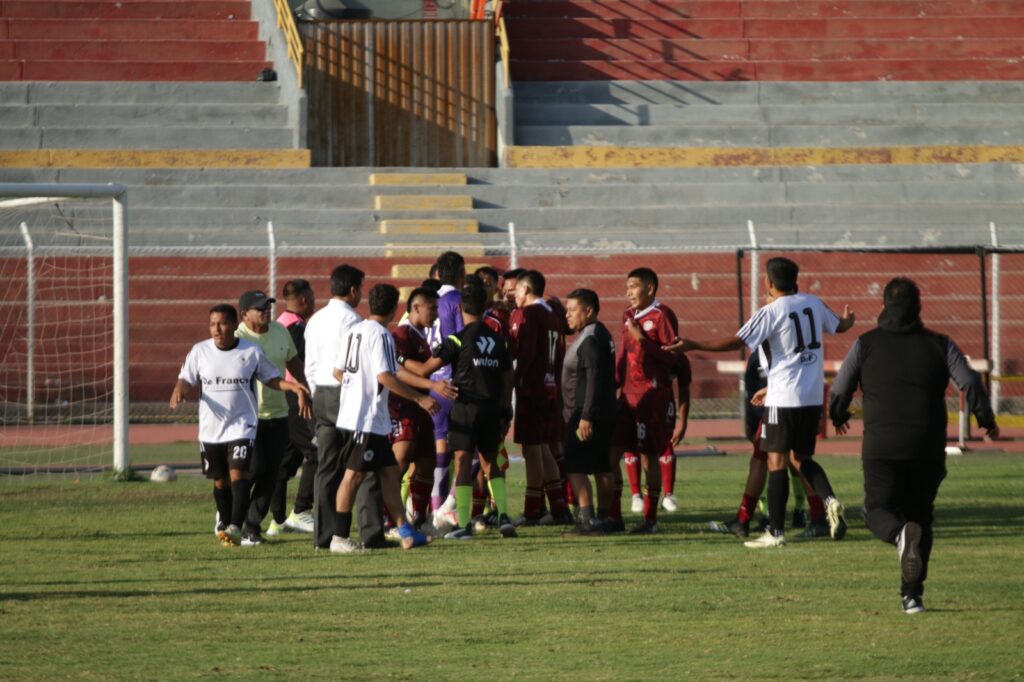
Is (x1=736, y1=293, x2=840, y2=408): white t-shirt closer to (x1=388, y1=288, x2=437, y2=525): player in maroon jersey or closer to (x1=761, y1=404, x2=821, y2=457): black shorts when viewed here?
(x1=761, y1=404, x2=821, y2=457): black shorts

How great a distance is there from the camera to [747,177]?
25.5 m

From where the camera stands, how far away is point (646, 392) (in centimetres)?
1241

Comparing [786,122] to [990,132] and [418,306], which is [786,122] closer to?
[990,132]

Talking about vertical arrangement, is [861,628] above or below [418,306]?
below

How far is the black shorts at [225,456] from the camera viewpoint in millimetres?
11383

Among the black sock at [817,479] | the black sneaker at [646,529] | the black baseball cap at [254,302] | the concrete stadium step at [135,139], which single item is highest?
the concrete stadium step at [135,139]

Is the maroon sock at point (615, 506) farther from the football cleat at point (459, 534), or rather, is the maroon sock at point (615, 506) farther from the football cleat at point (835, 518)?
the football cleat at point (835, 518)

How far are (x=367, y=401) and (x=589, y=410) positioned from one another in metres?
1.71

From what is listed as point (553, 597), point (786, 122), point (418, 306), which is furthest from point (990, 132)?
point (553, 597)

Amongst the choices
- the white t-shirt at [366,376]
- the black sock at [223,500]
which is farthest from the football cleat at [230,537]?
the white t-shirt at [366,376]

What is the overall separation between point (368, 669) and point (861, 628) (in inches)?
103

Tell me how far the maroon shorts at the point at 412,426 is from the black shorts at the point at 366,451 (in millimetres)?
846

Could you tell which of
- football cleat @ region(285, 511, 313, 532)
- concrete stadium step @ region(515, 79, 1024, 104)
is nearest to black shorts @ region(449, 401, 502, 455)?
football cleat @ region(285, 511, 313, 532)

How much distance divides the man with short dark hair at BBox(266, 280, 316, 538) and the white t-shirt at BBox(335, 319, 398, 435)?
149 centimetres
